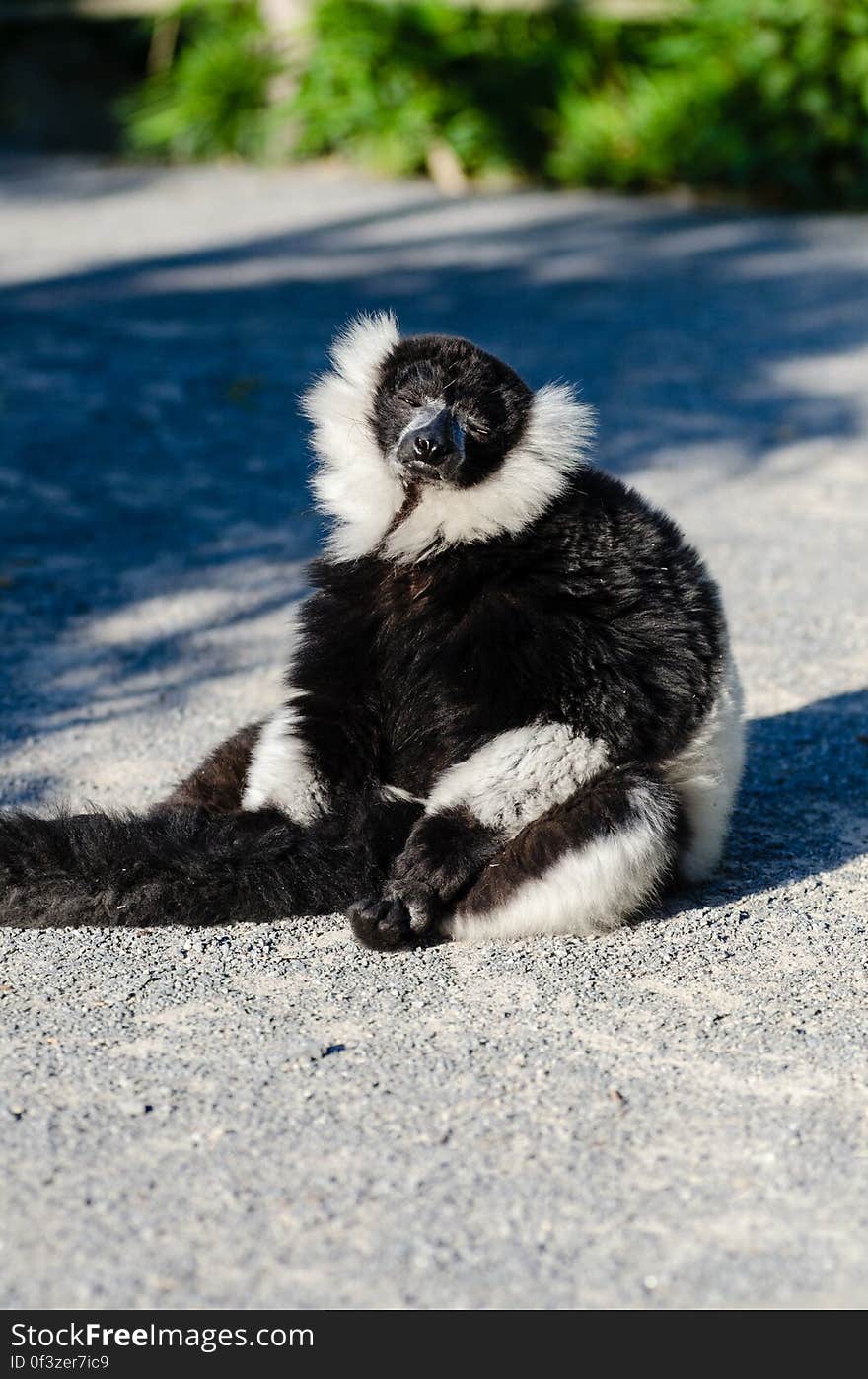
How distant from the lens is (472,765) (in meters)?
4.11

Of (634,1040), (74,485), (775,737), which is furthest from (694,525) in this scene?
(634,1040)

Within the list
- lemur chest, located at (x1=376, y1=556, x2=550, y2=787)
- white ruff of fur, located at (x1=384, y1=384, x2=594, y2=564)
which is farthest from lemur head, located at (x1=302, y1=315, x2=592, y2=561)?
lemur chest, located at (x1=376, y1=556, x2=550, y2=787)

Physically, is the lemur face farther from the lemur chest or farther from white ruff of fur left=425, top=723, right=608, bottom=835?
white ruff of fur left=425, top=723, right=608, bottom=835

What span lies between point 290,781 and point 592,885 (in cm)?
89

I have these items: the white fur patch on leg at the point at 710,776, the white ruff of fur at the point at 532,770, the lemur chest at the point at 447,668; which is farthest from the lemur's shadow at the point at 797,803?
the lemur chest at the point at 447,668

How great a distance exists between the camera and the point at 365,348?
14.9 feet

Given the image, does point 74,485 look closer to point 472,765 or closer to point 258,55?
point 472,765

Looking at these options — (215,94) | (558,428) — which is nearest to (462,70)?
(215,94)

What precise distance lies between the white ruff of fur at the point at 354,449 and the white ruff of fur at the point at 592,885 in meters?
1.04

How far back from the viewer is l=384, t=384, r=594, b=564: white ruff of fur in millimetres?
4227

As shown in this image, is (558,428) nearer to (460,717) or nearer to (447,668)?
(447,668)

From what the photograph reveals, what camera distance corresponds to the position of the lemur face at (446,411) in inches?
165

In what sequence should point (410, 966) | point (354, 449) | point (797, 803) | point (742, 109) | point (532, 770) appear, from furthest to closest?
1. point (742, 109)
2. point (797, 803)
3. point (354, 449)
4. point (532, 770)
5. point (410, 966)
